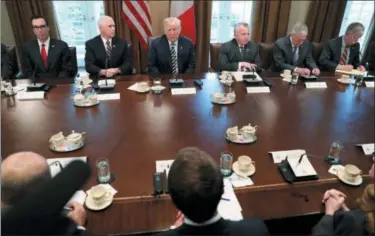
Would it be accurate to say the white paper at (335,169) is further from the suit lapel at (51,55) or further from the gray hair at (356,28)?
the suit lapel at (51,55)

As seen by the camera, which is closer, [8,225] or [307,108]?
[8,225]

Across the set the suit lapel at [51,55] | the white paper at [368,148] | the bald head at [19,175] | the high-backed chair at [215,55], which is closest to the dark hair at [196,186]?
the bald head at [19,175]

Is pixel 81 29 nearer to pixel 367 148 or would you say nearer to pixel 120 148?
pixel 120 148

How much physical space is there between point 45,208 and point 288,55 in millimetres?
3309

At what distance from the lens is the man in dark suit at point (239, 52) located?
318 centimetres

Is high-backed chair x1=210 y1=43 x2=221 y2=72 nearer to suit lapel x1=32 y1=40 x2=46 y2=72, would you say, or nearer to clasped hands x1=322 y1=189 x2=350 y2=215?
suit lapel x1=32 y1=40 x2=46 y2=72

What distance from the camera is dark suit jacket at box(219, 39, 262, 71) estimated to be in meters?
3.25

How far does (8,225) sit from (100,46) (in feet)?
9.23

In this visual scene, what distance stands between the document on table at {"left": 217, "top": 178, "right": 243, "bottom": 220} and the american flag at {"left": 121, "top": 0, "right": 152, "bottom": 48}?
10.2 ft

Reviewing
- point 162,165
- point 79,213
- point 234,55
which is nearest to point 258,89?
point 234,55

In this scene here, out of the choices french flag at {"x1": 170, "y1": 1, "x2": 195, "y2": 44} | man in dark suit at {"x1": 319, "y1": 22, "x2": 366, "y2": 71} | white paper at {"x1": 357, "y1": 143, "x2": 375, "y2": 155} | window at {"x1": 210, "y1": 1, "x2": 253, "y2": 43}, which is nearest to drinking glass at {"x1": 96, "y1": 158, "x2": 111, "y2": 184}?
white paper at {"x1": 357, "y1": 143, "x2": 375, "y2": 155}

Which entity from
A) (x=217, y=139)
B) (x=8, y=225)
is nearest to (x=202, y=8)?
(x=217, y=139)

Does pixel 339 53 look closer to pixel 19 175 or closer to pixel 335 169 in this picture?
pixel 335 169

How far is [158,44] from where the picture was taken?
3.23 meters
